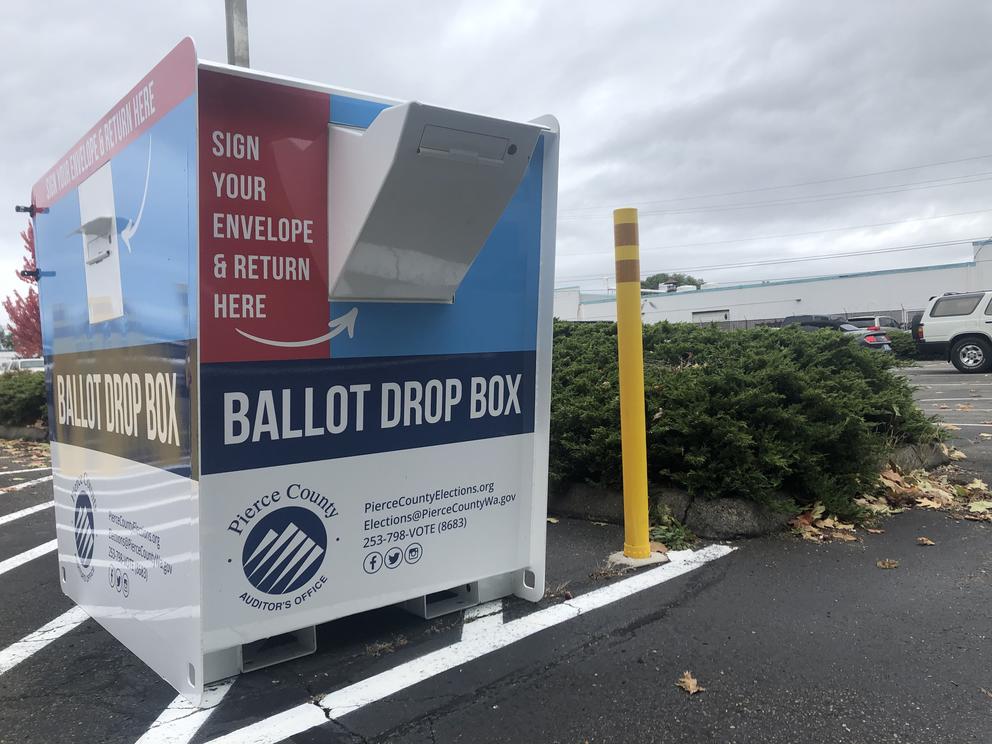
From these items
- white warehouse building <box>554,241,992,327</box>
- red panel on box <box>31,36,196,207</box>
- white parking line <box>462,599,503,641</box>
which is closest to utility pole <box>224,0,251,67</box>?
red panel on box <box>31,36,196,207</box>

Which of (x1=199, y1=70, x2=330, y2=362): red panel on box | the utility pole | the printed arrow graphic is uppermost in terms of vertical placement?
the utility pole

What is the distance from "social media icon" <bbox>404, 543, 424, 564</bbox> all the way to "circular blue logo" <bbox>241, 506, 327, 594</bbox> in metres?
0.41

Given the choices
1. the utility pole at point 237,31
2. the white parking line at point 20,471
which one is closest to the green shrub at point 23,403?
the white parking line at point 20,471

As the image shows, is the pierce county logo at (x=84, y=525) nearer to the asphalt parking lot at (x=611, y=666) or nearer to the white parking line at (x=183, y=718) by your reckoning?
the asphalt parking lot at (x=611, y=666)

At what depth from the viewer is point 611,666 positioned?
3041 mm

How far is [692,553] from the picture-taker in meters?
4.38

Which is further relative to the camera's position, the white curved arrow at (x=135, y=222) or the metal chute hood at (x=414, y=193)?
the white curved arrow at (x=135, y=222)

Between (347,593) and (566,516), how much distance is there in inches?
99.9

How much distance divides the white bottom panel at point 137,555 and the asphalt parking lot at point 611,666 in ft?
0.55

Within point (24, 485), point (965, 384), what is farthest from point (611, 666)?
point (965, 384)

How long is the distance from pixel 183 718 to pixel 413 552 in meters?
1.08

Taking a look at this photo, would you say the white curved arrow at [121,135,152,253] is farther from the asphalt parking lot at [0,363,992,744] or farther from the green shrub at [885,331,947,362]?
the green shrub at [885,331,947,362]

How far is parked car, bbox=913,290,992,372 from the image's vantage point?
16.9 metres

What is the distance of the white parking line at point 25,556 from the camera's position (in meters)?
4.70
